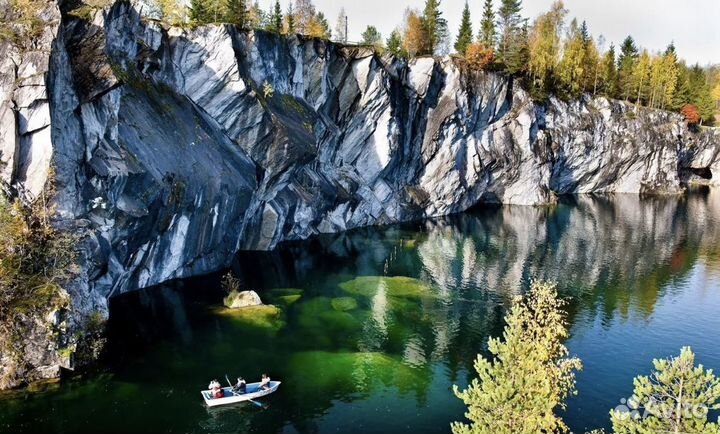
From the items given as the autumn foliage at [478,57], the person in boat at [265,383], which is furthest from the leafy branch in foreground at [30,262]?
the autumn foliage at [478,57]

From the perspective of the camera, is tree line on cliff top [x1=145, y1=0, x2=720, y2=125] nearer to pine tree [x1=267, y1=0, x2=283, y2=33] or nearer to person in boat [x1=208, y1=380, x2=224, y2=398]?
pine tree [x1=267, y1=0, x2=283, y2=33]

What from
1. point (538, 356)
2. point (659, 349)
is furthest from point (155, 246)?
point (659, 349)

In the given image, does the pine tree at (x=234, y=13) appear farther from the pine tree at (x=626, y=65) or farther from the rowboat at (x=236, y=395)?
the pine tree at (x=626, y=65)

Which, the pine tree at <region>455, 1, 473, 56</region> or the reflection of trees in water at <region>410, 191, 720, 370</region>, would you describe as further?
the pine tree at <region>455, 1, 473, 56</region>

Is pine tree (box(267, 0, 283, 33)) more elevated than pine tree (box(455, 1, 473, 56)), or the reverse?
pine tree (box(455, 1, 473, 56))

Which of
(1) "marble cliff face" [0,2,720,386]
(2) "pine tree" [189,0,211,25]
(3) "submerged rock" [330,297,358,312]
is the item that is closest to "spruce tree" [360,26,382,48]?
(1) "marble cliff face" [0,2,720,386]

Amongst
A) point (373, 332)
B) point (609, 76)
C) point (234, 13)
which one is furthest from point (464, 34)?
point (373, 332)

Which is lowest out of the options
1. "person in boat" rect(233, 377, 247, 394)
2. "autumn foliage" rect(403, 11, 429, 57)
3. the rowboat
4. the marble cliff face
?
the rowboat
